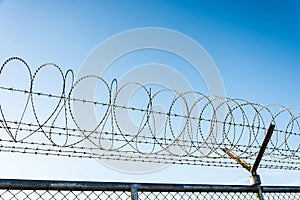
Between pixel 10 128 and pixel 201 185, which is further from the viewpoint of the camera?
pixel 201 185

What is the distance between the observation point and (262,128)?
189 inches

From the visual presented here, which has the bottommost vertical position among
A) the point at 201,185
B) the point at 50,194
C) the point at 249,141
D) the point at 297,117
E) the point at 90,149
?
the point at 50,194

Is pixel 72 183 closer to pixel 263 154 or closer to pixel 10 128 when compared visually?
pixel 10 128

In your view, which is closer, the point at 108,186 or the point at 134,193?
the point at 108,186

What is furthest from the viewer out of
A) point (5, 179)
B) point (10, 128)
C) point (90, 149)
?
point (90, 149)

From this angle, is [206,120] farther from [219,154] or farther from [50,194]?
[50,194]

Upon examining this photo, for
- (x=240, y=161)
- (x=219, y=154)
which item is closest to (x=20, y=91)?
(x=219, y=154)

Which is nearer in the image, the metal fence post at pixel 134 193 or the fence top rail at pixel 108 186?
the fence top rail at pixel 108 186

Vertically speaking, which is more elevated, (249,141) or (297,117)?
(297,117)

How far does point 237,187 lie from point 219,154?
1.81ft

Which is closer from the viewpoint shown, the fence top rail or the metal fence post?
the fence top rail

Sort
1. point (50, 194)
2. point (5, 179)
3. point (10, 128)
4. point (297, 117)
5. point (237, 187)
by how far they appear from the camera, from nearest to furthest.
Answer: point (5, 179)
point (50, 194)
point (10, 128)
point (237, 187)
point (297, 117)

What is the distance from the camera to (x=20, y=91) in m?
3.55

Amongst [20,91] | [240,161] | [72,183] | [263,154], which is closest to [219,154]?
[240,161]
